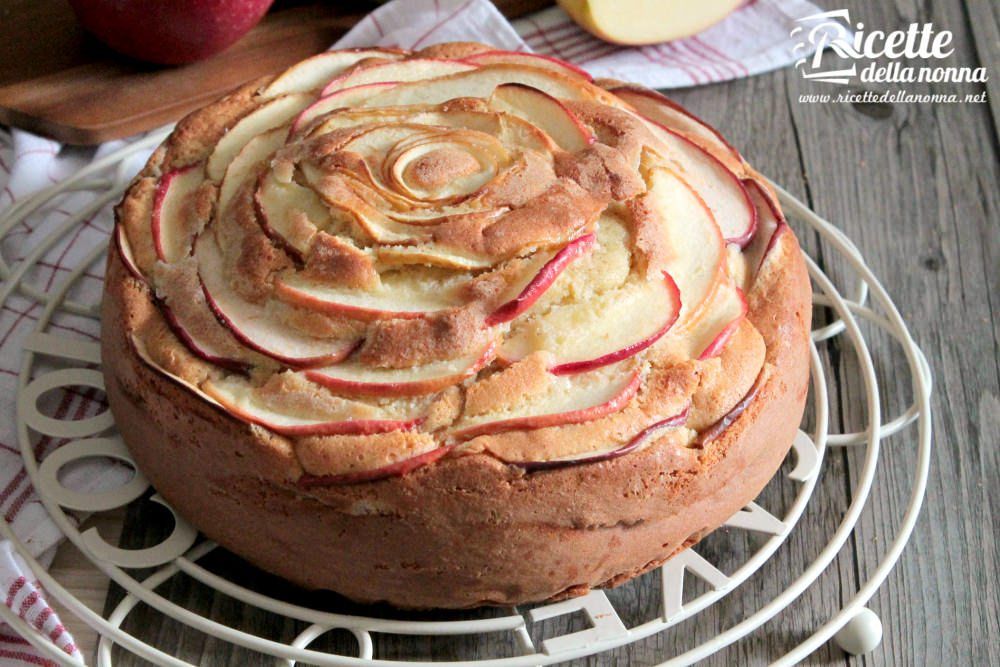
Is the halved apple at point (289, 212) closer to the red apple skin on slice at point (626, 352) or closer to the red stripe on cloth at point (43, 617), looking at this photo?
the red apple skin on slice at point (626, 352)

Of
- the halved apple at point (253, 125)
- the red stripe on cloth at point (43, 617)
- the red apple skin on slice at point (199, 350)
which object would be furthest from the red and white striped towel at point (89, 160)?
the halved apple at point (253, 125)

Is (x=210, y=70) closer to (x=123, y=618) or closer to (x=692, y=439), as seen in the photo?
(x=123, y=618)

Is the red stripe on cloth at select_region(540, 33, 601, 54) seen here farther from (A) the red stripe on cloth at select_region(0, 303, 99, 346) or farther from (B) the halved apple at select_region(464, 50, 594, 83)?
(A) the red stripe on cloth at select_region(0, 303, 99, 346)

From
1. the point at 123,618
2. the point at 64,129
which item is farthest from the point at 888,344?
the point at 64,129

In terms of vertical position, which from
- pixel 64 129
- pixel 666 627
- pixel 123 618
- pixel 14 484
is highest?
pixel 64 129

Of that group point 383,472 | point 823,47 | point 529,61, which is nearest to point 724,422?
point 383,472

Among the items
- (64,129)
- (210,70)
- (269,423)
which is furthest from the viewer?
(210,70)
